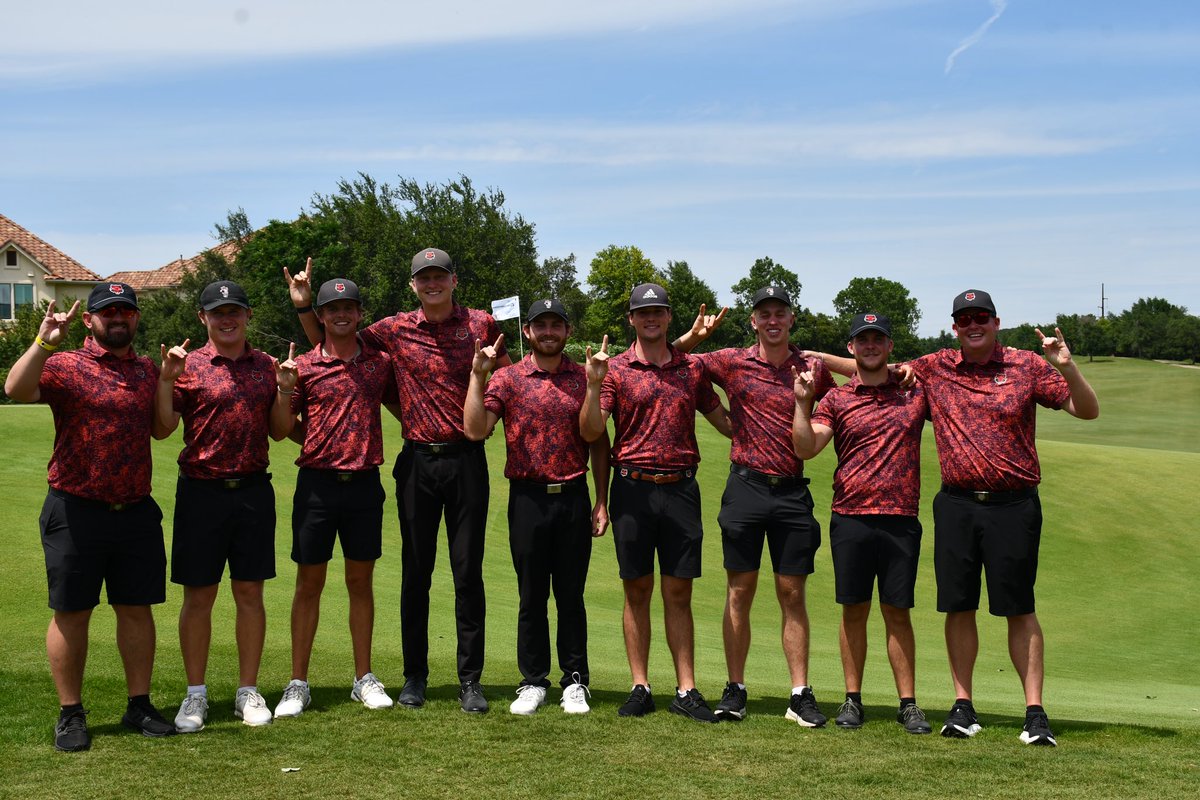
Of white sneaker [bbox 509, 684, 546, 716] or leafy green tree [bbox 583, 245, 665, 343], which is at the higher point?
leafy green tree [bbox 583, 245, 665, 343]

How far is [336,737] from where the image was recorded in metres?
6.23

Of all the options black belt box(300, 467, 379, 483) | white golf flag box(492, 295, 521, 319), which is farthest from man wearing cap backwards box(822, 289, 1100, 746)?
white golf flag box(492, 295, 521, 319)

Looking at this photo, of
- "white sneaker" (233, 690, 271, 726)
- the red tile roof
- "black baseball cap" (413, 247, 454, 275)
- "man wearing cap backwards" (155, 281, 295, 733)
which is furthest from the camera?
the red tile roof

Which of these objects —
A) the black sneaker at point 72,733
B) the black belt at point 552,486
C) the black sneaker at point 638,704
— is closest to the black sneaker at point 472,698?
the black sneaker at point 638,704

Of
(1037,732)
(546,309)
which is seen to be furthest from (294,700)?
(1037,732)

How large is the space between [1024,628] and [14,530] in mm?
10188

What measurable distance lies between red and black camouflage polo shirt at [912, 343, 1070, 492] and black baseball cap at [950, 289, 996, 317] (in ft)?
0.79

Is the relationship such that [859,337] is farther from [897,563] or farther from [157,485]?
[157,485]

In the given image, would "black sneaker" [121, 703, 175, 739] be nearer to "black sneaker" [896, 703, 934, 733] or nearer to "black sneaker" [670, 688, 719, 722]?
"black sneaker" [670, 688, 719, 722]

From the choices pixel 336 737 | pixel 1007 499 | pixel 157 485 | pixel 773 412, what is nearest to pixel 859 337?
pixel 773 412

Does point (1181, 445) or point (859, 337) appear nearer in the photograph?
point (859, 337)

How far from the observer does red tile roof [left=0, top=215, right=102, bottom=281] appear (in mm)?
63406

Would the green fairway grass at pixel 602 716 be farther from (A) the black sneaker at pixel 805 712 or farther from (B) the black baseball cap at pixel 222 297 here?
(B) the black baseball cap at pixel 222 297

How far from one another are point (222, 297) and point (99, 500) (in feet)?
4.48
